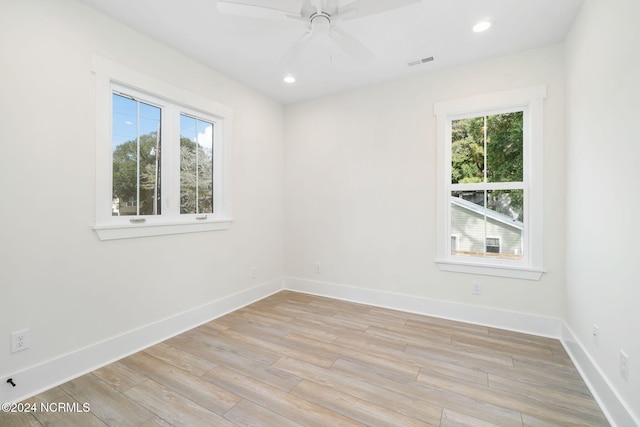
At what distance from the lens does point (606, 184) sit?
172 cm

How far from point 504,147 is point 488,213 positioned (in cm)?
70

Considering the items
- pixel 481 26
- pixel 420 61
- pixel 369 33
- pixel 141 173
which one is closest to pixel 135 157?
pixel 141 173

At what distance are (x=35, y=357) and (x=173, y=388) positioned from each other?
930mm

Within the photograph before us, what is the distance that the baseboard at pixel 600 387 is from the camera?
4.78 ft

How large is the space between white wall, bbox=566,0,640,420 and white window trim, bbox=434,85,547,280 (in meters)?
0.27

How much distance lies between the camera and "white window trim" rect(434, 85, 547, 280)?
2.65 metres

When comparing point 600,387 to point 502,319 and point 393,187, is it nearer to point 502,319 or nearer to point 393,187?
point 502,319

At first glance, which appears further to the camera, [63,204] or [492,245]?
[492,245]

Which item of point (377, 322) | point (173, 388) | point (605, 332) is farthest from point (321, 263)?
point (605, 332)

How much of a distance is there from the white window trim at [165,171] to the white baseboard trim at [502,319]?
5.43 ft

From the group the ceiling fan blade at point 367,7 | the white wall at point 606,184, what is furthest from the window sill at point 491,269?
the ceiling fan blade at point 367,7

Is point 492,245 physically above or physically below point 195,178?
below

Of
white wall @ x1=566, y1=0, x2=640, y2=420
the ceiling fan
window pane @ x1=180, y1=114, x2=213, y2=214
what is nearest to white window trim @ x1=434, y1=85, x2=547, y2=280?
white wall @ x1=566, y1=0, x2=640, y2=420

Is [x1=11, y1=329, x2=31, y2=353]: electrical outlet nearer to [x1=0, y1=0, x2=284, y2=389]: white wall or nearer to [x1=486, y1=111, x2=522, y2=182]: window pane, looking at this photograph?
[x1=0, y1=0, x2=284, y2=389]: white wall
